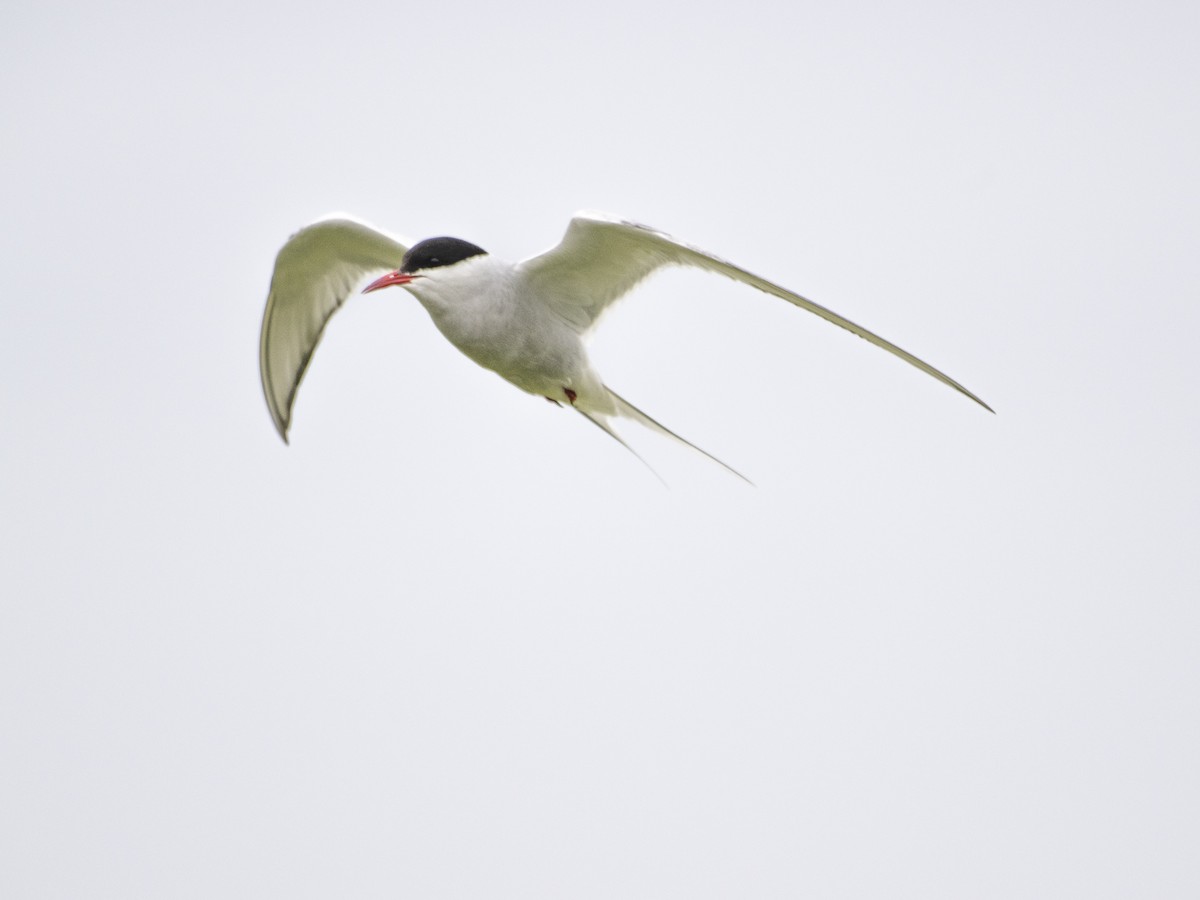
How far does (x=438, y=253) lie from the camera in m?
7.21

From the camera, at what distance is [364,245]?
8555 millimetres

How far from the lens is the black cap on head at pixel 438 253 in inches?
284

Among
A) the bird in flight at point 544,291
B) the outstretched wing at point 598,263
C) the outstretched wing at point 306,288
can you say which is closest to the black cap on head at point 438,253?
the bird in flight at point 544,291

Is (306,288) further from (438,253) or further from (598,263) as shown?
(598,263)

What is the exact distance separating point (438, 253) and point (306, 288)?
76.2 inches

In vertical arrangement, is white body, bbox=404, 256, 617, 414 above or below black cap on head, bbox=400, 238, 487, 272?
below

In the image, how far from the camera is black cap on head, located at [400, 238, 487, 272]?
7211mm

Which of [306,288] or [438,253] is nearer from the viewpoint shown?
[438,253]

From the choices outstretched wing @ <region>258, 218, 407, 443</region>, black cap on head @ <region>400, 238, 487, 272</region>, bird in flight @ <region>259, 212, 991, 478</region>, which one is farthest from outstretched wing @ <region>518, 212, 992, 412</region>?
outstretched wing @ <region>258, 218, 407, 443</region>

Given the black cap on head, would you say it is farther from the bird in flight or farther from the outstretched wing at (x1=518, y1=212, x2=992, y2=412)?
the outstretched wing at (x1=518, y1=212, x2=992, y2=412)

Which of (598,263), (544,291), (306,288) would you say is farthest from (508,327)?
(306,288)

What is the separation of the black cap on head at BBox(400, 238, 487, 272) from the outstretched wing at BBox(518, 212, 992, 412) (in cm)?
31

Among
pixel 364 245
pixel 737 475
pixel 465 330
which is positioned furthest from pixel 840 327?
pixel 364 245

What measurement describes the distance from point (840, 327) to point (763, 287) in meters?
0.37
